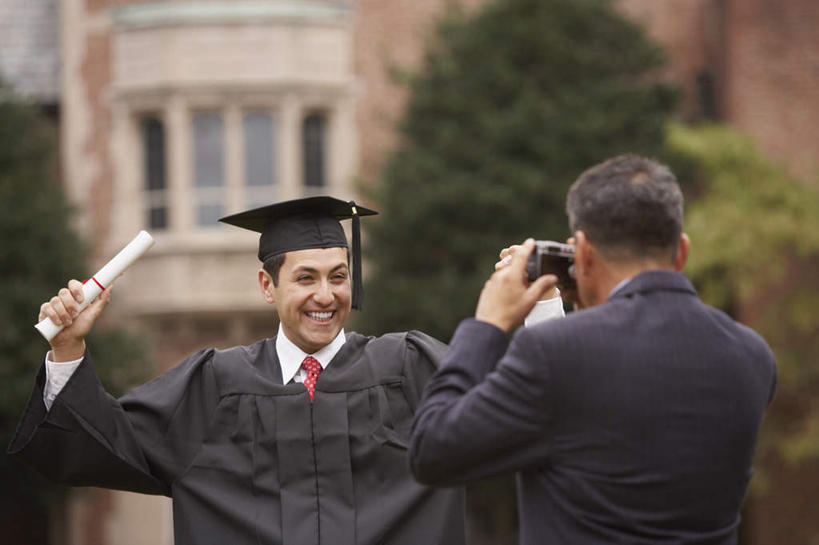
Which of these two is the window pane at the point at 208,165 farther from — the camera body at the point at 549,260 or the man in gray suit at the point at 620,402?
the man in gray suit at the point at 620,402

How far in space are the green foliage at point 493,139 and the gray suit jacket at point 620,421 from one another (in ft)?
39.4

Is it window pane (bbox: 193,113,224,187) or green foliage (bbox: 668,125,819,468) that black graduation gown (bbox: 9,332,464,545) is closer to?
green foliage (bbox: 668,125,819,468)

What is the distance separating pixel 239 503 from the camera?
4461mm

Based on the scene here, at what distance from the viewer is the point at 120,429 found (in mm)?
4453

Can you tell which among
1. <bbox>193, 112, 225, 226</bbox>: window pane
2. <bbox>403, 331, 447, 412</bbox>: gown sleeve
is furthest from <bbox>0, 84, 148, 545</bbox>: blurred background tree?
<bbox>403, 331, 447, 412</bbox>: gown sleeve

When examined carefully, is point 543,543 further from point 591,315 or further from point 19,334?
point 19,334

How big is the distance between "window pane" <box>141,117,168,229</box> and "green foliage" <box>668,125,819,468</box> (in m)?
6.65

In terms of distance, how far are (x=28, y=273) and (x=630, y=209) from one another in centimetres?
1381

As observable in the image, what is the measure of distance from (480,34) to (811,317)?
16.3ft

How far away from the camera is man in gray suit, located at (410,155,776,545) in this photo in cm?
300

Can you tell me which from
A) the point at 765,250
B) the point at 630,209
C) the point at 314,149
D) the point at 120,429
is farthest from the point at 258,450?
the point at 314,149

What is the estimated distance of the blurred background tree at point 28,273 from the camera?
15531 millimetres

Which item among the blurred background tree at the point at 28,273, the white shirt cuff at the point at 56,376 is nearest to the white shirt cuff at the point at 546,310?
the white shirt cuff at the point at 56,376

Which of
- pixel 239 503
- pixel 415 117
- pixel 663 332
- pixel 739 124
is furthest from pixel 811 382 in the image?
pixel 663 332
